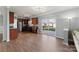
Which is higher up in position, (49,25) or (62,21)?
(62,21)

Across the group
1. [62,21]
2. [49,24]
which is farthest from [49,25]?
[62,21]

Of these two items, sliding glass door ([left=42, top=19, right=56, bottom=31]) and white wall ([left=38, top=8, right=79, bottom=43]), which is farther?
sliding glass door ([left=42, top=19, right=56, bottom=31])

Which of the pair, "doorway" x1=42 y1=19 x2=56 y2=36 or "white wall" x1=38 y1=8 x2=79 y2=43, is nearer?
"white wall" x1=38 y1=8 x2=79 y2=43

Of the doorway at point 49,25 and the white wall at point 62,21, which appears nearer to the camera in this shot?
the white wall at point 62,21

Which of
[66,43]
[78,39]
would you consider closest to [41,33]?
[66,43]

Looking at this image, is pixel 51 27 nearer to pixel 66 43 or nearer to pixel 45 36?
pixel 45 36

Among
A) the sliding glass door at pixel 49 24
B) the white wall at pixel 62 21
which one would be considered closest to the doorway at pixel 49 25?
the sliding glass door at pixel 49 24

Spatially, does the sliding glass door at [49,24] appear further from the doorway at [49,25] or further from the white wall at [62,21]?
the white wall at [62,21]

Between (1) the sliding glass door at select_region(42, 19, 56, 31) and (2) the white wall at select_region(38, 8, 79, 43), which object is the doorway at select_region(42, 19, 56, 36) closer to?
(1) the sliding glass door at select_region(42, 19, 56, 31)

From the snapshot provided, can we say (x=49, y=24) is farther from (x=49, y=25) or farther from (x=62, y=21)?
(x=62, y=21)

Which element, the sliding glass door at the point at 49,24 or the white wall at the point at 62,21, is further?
the sliding glass door at the point at 49,24

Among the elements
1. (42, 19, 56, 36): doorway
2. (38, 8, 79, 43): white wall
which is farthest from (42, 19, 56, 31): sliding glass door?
(38, 8, 79, 43): white wall
